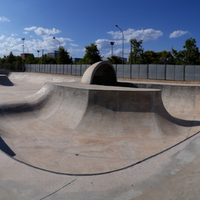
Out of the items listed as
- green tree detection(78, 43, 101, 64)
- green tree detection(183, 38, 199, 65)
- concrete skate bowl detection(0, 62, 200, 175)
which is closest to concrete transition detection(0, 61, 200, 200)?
concrete skate bowl detection(0, 62, 200, 175)

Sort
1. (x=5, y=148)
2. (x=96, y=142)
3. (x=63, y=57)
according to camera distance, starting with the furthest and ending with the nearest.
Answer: (x=63, y=57), (x=96, y=142), (x=5, y=148)

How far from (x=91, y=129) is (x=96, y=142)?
1166 mm

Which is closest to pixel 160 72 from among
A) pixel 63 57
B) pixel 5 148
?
pixel 5 148

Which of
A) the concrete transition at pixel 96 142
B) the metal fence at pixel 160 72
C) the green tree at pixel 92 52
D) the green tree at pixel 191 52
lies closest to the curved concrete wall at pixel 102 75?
the concrete transition at pixel 96 142

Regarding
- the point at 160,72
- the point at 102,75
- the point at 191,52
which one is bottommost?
the point at 102,75

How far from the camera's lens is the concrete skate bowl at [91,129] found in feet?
22.5

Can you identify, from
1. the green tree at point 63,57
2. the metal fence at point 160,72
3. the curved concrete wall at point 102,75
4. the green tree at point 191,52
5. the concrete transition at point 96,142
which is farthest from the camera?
the green tree at point 63,57

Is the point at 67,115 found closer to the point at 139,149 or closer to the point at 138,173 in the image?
the point at 139,149

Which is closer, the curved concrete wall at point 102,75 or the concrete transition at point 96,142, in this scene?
the concrete transition at point 96,142

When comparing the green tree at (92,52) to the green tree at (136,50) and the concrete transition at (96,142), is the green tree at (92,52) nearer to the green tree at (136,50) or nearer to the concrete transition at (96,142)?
the green tree at (136,50)

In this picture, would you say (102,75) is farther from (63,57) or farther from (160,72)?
(63,57)

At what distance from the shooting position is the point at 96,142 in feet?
27.7

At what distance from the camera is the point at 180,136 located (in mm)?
9125

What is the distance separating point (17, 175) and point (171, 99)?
13.2 m
